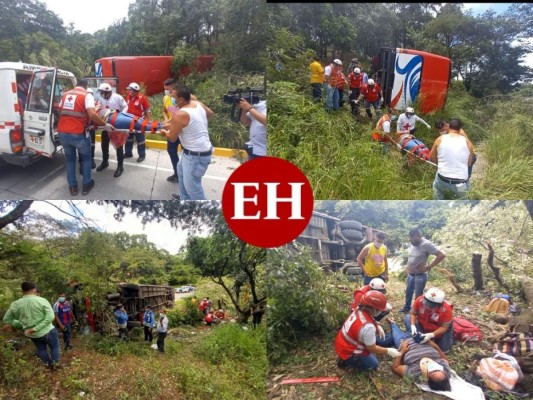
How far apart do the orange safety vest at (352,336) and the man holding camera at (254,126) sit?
134cm

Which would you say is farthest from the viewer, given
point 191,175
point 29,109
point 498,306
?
point 498,306

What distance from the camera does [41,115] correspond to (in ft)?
9.04

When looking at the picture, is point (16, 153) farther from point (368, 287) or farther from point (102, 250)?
point (368, 287)

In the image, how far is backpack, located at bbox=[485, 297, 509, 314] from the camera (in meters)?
3.05

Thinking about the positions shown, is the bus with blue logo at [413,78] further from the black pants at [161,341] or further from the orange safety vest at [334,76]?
the black pants at [161,341]

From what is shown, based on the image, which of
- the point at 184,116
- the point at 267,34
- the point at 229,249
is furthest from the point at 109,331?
the point at 267,34

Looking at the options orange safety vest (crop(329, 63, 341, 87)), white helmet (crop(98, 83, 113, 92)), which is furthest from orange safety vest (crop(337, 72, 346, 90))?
Result: white helmet (crop(98, 83, 113, 92))

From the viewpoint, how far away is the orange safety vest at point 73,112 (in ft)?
9.02

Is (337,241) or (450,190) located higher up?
(450,190)

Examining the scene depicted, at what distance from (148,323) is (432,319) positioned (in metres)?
2.09

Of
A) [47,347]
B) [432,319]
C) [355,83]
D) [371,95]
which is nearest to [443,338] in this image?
[432,319]

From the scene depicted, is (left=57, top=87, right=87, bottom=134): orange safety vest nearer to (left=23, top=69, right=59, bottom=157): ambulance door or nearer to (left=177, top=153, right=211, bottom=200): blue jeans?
(left=23, top=69, right=59, bottom=157): ambulance door

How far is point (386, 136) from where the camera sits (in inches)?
128

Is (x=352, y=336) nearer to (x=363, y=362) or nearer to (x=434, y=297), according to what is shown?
(x=363, y=362)
